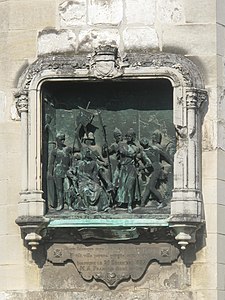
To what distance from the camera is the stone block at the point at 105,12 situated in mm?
17438

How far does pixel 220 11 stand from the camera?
1739 centimetres

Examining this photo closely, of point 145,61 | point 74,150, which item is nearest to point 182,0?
point 145,61

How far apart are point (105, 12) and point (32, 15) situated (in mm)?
761

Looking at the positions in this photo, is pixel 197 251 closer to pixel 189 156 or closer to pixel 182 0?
pixel 189 156

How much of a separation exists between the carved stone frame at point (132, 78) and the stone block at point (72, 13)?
377mm

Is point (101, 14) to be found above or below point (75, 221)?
above

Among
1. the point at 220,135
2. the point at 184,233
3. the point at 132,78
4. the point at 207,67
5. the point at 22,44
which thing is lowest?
the point at 184,233

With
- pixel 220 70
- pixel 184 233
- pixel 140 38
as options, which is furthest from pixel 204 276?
pixel 140 38

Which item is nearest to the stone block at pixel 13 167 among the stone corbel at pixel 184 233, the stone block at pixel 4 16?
the stone block at pixel 4 16

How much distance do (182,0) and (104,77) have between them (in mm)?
1128

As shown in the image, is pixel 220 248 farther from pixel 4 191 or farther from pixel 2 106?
pixel 2 106

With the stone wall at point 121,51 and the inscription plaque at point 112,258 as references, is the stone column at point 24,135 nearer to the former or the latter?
the stone wall at point 121,51

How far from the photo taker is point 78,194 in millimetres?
17359

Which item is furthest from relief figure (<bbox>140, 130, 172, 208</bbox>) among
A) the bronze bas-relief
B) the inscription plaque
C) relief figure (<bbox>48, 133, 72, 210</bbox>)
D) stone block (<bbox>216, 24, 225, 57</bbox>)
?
stone block (<bbox>216, 24, 225, 57</bbox>)
